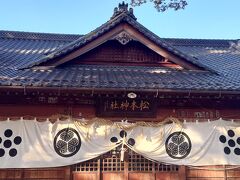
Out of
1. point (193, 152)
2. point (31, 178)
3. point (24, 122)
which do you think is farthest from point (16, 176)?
point (193, 152)

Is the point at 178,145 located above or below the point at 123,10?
below

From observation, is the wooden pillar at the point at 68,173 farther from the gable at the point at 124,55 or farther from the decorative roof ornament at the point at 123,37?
the decorative roof ornament at the point at 123,37

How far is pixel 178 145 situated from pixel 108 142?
75.3 inches

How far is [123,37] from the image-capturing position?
984 centimetres

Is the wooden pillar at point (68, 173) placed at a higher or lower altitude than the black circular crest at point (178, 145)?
lower

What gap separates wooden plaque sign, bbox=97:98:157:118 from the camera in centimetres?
851

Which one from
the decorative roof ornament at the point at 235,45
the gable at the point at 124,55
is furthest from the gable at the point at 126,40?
the decorative roof ornament at the point at 235,45

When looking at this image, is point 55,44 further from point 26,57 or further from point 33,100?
point 33,100

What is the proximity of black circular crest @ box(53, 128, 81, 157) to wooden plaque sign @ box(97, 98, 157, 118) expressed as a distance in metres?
0.90

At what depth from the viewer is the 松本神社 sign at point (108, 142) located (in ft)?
26.0

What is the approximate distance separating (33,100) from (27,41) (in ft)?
27.5

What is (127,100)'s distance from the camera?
8492mm

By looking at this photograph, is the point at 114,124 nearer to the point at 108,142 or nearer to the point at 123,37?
the point at 108,142

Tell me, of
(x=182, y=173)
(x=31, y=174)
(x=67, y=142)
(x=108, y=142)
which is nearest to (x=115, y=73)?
(x=108, y=142)
